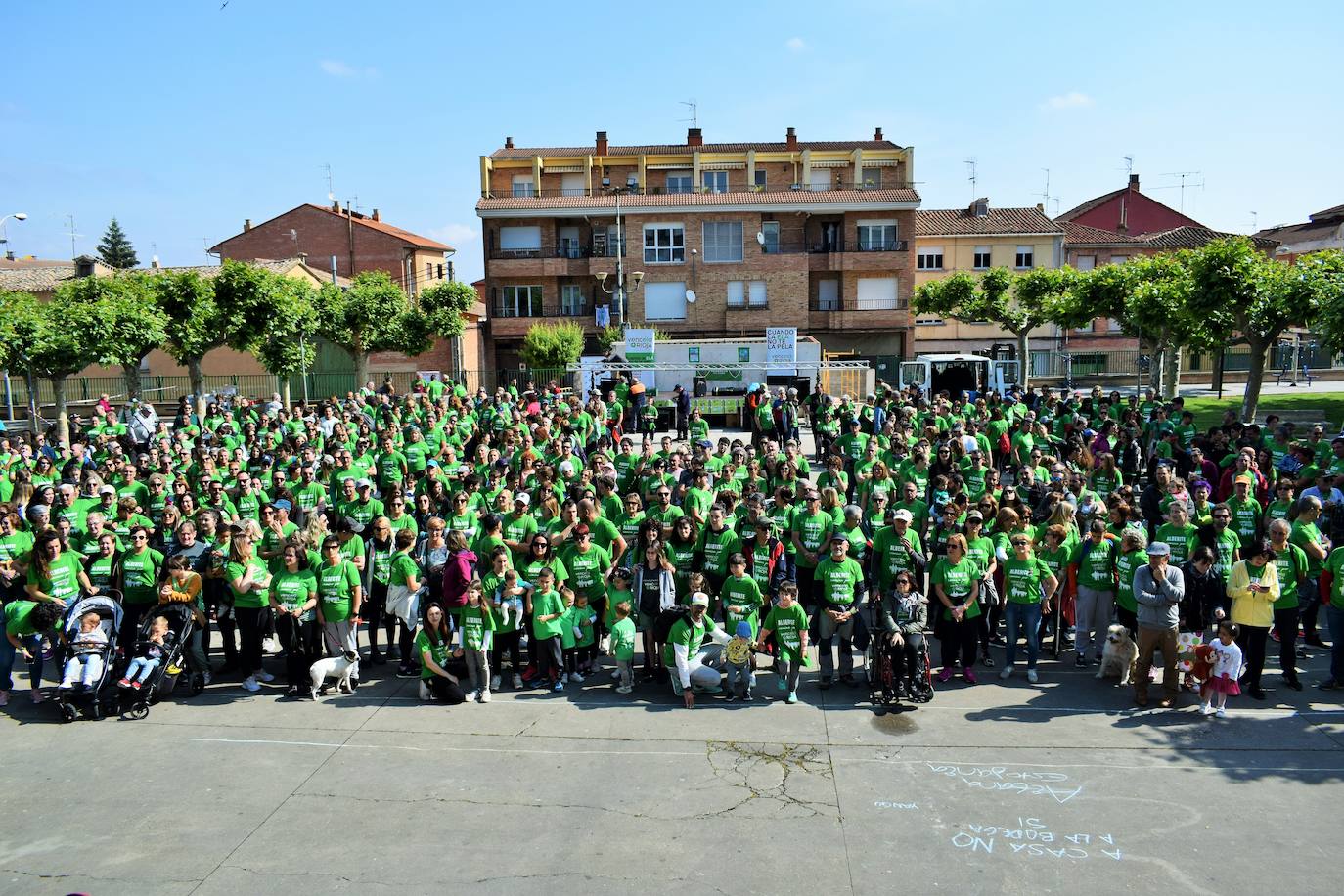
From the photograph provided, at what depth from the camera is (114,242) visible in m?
79.4

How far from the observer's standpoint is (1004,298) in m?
41.2

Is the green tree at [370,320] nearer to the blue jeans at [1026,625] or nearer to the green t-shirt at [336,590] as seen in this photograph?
the green t-shirt at [336,590]

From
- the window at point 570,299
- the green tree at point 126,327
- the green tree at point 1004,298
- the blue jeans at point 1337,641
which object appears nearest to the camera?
the blue jeans at point 1337,641

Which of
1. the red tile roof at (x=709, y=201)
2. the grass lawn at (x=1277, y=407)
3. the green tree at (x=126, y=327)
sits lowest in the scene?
the grass lawn at (x=1277, y=407)

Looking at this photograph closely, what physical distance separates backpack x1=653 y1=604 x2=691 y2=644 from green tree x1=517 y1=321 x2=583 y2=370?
28242 millimetres

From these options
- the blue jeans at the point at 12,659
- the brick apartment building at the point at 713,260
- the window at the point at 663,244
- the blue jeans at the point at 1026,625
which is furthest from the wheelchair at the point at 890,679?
the window at the point at 663,244

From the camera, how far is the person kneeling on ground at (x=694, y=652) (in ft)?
28.1

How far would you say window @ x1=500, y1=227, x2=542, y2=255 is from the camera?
44250 mm

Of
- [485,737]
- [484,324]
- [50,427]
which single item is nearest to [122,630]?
[485,737]

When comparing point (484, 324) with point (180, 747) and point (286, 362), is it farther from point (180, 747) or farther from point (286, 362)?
point (180, 747)

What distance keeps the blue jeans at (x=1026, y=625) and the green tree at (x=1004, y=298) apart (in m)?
29.1

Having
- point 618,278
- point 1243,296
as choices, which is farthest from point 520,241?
point 1243,296

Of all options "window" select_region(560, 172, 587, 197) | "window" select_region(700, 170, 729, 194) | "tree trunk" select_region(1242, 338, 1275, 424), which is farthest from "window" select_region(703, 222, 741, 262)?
"tree trunk" select_region(1242, 338, 1275, 424)

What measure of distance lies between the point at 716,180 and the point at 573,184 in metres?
7.57
